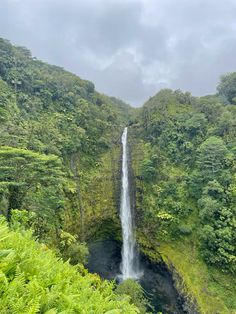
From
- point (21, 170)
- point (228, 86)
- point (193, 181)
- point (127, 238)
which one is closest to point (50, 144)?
point (21, 170)

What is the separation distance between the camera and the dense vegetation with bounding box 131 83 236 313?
19328 millimetres

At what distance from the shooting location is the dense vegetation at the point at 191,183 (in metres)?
19.3

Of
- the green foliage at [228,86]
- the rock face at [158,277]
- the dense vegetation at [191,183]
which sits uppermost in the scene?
the green foliage at [228,86]

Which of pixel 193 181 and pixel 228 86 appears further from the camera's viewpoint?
pixel 228 86

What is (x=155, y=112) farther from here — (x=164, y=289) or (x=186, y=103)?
(x=164, y=289)

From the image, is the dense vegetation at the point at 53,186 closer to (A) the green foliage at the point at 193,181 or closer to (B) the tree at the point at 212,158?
(A) the green foliage at the point at 193,181

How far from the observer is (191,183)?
2309 centimetres

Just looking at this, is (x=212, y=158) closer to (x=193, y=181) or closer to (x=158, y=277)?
(x=193, y=181)

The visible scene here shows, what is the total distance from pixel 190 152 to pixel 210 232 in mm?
9130

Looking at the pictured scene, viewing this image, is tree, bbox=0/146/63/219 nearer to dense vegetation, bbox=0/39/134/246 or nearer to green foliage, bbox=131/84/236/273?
dense vegetation, bbox=0/39/134/246

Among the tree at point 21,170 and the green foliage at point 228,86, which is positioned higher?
the green foliage at point 228,86

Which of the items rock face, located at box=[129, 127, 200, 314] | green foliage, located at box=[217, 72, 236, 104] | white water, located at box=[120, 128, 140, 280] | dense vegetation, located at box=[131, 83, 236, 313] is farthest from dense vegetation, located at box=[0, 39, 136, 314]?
green foliage, located at box=[217, 72, 236, 104]

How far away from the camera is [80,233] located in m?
21.9

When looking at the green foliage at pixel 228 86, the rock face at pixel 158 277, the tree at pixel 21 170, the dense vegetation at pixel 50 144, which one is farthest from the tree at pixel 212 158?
the green foliage at pixel 228 86
